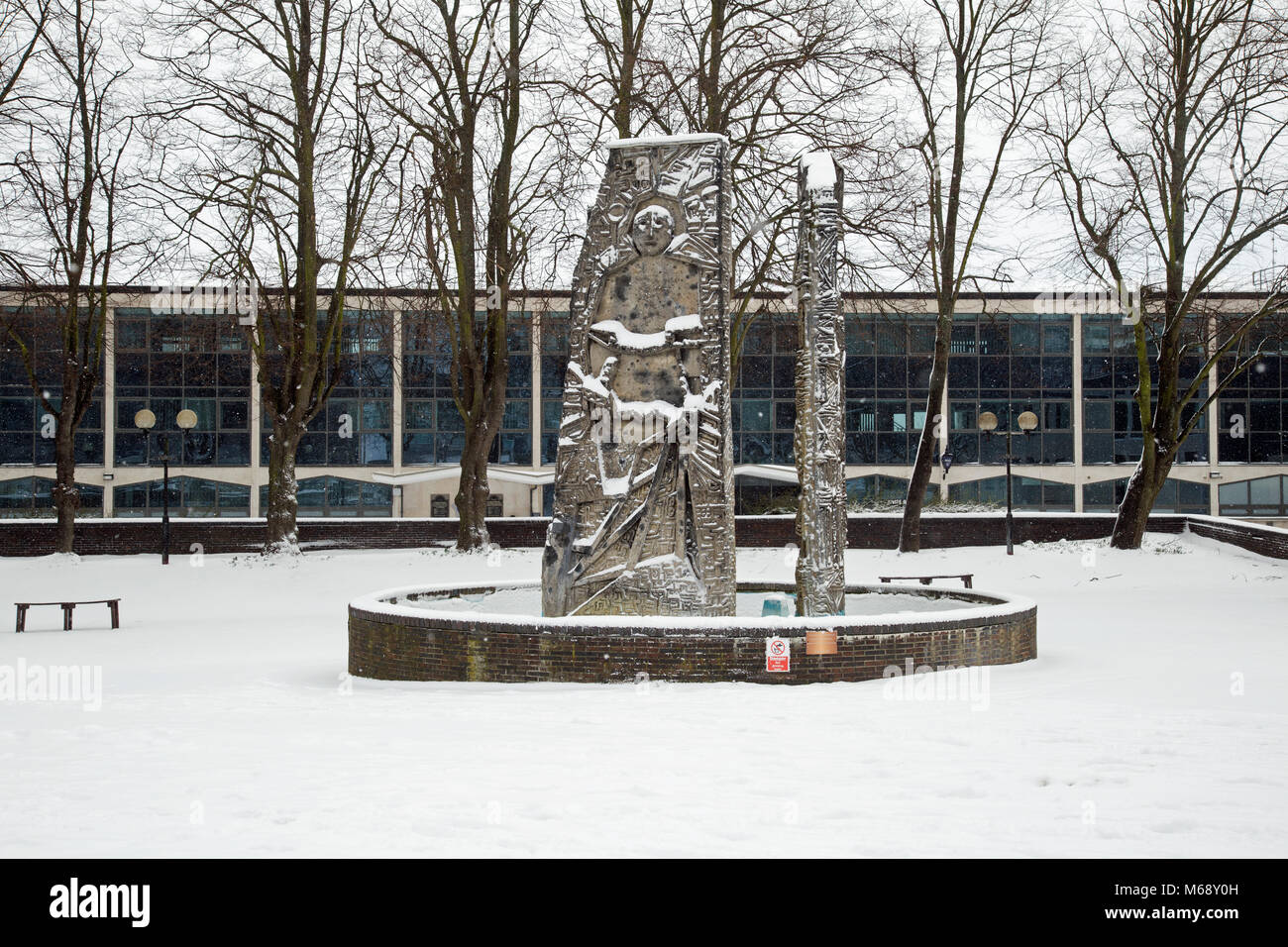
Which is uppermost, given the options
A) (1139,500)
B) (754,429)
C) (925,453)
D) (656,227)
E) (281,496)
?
(656,227)

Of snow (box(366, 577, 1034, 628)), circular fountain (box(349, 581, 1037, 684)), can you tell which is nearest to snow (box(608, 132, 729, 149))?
snow (box(366, 577, 1034, 628))

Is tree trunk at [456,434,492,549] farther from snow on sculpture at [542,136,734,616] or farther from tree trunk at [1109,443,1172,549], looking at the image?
snow on sculpture at [542,136,734,616]

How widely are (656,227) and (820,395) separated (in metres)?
2.51

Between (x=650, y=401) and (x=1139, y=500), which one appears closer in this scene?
(x=650, y=401)

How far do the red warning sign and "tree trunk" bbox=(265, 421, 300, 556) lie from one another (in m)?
17.7

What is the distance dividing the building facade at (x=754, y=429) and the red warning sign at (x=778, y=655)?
33.4 metres

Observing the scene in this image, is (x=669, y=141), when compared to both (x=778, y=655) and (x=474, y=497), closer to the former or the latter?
(x=778, y=655)

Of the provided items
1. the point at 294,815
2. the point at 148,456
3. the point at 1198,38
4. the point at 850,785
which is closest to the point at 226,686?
the point at 294,815

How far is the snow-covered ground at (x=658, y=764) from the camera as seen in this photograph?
5.48 meters

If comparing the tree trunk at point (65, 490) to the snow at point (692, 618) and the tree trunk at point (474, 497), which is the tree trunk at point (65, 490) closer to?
the tree trunk at point (474, 497)

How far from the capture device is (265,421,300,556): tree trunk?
26.0 meters

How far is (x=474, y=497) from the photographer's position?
27.5 m

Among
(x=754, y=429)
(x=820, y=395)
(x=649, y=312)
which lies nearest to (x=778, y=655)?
(x=820, y=395)

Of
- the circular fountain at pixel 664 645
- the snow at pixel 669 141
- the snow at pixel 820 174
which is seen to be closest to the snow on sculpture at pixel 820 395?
the snow at pixel 820 174
